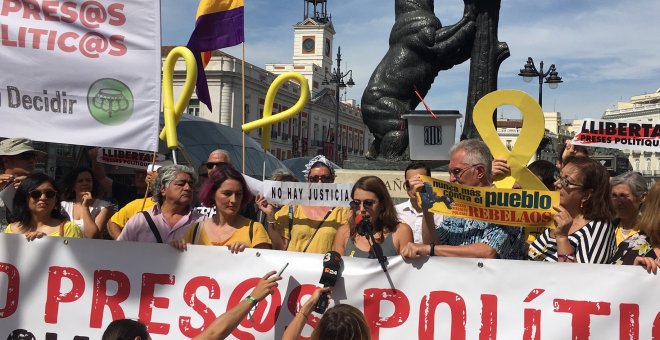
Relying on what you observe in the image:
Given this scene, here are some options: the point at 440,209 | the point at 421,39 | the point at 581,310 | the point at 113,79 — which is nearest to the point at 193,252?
the point at 113,79

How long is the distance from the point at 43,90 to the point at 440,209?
2.07m

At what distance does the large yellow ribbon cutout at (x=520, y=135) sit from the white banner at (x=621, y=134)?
2.00 m

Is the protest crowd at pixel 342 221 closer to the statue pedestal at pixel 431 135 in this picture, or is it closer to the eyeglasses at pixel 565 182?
the eyeglasses at pixel 565 182

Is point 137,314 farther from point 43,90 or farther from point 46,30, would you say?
point 46,30

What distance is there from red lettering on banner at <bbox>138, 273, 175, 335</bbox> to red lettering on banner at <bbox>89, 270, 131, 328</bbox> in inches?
3.6

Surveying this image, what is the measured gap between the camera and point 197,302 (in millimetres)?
3920

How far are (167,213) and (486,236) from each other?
182cm

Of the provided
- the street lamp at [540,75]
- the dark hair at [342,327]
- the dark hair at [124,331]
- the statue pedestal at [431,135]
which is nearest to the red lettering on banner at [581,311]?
the dark hair at [342,327]

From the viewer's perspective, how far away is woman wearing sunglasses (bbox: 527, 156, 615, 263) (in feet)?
11.9

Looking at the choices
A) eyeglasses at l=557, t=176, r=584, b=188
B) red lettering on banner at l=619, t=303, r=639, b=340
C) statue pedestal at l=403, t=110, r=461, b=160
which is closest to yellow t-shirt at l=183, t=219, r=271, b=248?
eyeglasses at l=557, t=176, r=584, b=188

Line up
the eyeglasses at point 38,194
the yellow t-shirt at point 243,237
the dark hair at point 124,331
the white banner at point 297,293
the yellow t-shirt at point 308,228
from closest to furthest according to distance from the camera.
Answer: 1. the dark hair at point 124,331
2. the white banner at point 297,293
3. the yellow t-shirt at point 243,237
4. the eyeglasses at point 38,194
5. the yellow t-shirt at point 308,228

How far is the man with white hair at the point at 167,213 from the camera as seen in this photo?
13.9 feet

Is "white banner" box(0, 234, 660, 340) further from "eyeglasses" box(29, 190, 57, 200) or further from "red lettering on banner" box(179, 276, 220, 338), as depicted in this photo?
"eyeglasses" box(29, 190, 57, 200)

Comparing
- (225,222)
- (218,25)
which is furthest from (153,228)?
(218,25)
